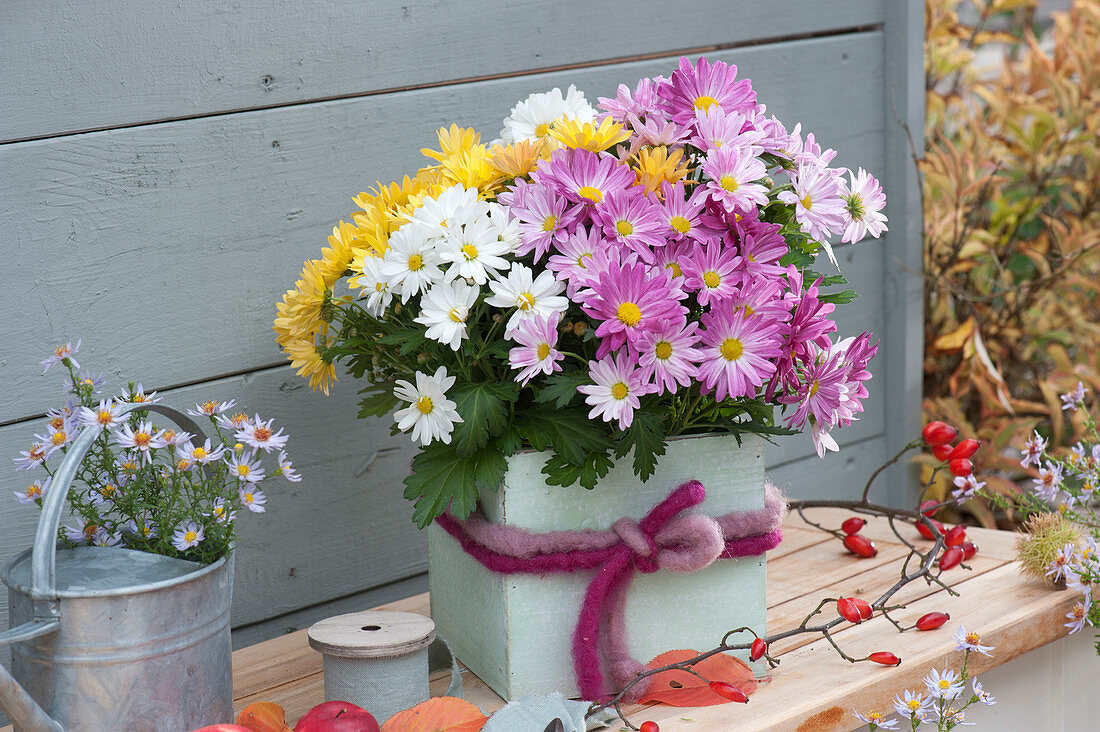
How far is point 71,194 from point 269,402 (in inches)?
11.2

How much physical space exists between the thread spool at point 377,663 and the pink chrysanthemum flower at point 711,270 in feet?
1.12

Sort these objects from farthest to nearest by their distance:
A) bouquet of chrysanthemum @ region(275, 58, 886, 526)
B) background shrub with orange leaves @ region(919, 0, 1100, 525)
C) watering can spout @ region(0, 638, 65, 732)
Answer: background shrub with orange leaves @ region(919, 0, 1100, 525), bouquet of chrysanthemum @ region(275, 58, 886, 526), watering can spout @ region(0, 638, 65, 732)

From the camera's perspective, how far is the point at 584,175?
31.6 inches

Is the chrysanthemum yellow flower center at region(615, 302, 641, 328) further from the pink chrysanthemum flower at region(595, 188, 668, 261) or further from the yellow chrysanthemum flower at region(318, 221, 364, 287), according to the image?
the yellow chrysanthemum flower at region(318, 221, 364, 287)

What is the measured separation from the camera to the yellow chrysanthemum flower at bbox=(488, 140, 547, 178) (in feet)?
2.79

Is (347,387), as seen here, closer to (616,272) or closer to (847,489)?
(616,272)

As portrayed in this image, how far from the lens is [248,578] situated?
44.3 inches

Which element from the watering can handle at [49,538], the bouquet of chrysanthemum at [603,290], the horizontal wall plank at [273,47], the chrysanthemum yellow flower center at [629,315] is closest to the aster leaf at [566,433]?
the bouquet of chrysanthemum at [603,290]

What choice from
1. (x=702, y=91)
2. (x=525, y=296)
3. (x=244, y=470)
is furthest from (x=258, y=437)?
(x=702, y=91)

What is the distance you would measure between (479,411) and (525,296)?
10cm

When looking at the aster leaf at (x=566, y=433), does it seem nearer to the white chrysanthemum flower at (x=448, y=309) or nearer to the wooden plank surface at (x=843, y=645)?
the white chrysanthemum flower at (x=448, y=309)

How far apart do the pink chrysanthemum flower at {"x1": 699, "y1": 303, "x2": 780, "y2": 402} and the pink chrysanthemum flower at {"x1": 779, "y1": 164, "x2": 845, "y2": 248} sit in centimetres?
11

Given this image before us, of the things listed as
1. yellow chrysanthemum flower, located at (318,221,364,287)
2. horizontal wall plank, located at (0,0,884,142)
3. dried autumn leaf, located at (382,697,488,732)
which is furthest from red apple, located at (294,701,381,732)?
horizontal wall plank, located at (0,0,884,142)

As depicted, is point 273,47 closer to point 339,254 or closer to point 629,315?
point 339,254
